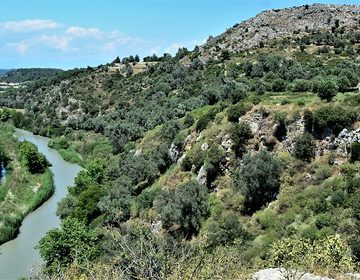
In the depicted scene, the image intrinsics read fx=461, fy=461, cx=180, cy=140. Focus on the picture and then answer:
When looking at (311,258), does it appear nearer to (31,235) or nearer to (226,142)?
(226,142)

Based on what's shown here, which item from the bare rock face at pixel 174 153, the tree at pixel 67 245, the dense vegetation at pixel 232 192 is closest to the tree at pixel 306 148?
the dense vegetation at pixel 232 192

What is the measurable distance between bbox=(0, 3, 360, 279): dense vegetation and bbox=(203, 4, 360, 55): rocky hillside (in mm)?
28862

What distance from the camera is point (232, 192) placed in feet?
131

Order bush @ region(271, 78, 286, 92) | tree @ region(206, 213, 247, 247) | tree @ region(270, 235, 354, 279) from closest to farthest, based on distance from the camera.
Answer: tree @ region(270, 235, 354, 279) < tree @ region(206, 213, 247, 247) < bush @ region(271, 78, 286, 92)

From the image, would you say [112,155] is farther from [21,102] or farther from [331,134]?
[21,102]

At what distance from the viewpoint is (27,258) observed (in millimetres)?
43750

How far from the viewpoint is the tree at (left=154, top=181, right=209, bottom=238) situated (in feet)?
124

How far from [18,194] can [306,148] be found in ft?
131

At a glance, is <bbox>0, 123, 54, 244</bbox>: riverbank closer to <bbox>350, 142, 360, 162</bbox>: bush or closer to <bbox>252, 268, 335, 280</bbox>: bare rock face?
<bbox>350, 142, 360, 162</bbox>: bush

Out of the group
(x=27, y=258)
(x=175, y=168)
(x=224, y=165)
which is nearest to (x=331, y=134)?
(x=224, y=165)

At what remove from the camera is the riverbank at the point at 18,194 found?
50.5m

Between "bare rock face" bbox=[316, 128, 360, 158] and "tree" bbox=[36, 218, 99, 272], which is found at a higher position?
"bare rock face" bbox=[316, 128, 360, 158]

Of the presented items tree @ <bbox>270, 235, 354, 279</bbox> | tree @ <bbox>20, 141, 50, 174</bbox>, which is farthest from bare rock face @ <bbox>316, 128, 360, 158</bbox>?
tree @ <bbox>20, 141, 50, 174</bbox>

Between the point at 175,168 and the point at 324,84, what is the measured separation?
1725 cm
